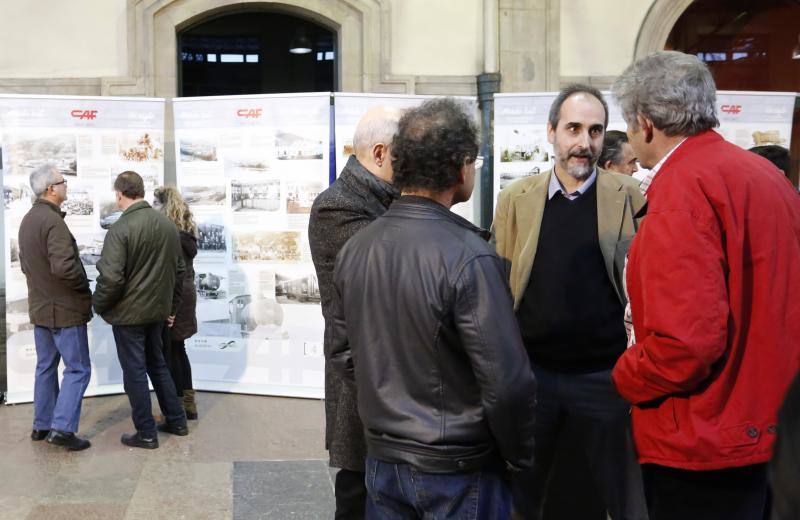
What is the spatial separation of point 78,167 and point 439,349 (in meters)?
5.36

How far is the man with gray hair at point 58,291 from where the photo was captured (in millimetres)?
Answer: 5602

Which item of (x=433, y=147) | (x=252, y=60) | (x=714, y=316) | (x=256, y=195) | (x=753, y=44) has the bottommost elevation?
(x=714, y=316)

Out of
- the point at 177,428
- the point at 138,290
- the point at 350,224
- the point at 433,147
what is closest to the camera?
the point at 433,147

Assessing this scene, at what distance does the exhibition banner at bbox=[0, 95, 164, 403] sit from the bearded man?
427cm

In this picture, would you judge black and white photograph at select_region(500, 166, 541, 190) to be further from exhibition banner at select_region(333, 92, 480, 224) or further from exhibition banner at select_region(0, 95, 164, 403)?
exhibition banner at select_region(0, 95, 164, 403)

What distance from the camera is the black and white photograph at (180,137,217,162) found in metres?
6.95

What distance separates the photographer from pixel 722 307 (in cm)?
212

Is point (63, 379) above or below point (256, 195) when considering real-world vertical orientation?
below

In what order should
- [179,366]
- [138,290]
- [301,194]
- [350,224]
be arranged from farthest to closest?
[301,194] < [179,366] < [138,290] < [350,224]

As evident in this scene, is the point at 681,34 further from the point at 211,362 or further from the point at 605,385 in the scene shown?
the point at 605,385

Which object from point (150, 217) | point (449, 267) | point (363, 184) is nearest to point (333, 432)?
point (363, 184)

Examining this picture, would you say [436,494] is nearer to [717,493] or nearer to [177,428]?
[717,493]

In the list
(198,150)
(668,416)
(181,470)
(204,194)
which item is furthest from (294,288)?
(668,416)

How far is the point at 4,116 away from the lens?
6.58 meters
